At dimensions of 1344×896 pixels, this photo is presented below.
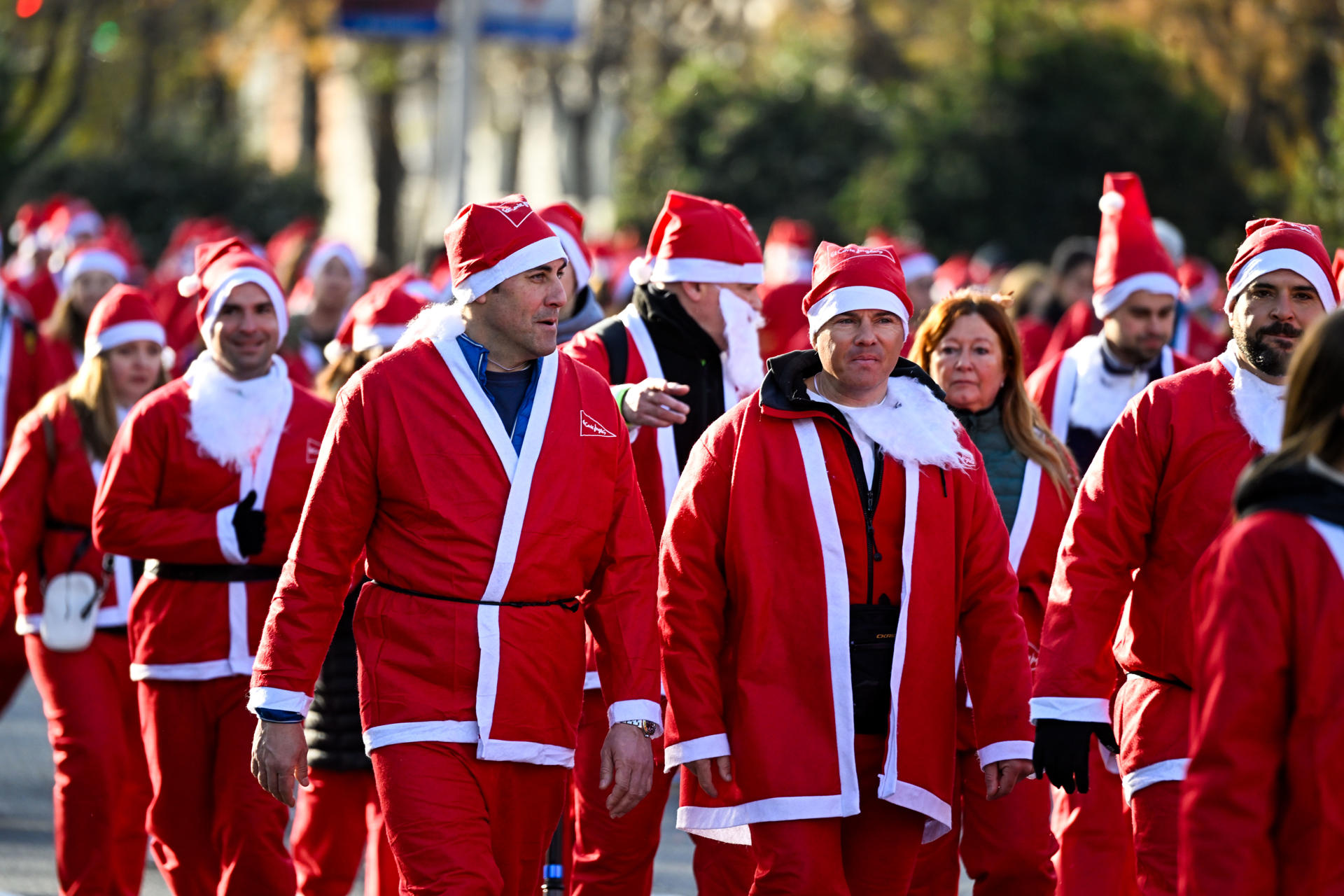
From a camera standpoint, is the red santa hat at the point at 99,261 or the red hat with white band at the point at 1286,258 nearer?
the red hat with white band at the point at 1286,258

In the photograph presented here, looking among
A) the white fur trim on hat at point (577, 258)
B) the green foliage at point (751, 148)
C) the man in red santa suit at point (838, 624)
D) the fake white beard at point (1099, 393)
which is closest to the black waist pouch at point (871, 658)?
the man in red santa suit at point (838, 624)

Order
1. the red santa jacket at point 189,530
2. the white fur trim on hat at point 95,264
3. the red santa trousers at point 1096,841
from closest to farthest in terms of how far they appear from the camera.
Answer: the red santa trousers at point 1096,841
the red santa jacket at point 189,530
the white fur trim on hat at point 95,264

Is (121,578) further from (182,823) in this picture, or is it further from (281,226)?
(281,226)

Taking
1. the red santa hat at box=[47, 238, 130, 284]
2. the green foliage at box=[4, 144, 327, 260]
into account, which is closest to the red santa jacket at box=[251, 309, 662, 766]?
the red santa hat at box=[47, 238, 130, 284]

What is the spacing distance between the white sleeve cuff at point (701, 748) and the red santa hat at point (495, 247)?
128 cm

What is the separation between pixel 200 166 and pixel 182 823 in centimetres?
2268

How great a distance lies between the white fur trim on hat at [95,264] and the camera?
41.2 ft

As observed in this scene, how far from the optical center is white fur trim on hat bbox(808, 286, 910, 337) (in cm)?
568

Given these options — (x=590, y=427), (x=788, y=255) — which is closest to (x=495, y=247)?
(x=590, y=427)

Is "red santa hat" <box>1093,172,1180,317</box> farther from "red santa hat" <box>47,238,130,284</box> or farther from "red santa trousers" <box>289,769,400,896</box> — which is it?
"red santa hat" <box>47,238,130,284</box>

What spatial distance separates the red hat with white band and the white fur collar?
0.88ft

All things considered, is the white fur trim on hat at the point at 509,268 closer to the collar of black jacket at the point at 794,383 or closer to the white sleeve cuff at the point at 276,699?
the collar of black jacket at the point at 794,383

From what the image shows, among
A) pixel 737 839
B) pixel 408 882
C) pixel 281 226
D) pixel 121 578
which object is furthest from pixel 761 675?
pixel 281 226

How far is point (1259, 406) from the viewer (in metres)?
5.57
